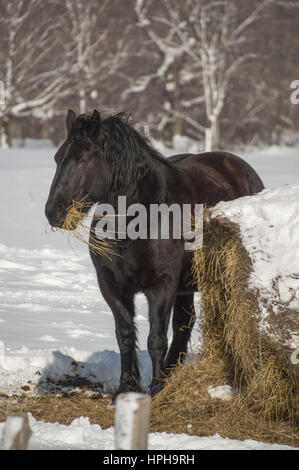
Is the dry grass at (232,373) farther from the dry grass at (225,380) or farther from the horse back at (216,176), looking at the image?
the horse back at (216,176)

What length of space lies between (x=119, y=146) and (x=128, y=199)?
39 cm

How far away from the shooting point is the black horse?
15.0ft

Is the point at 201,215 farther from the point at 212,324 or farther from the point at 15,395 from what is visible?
the point at 15,395

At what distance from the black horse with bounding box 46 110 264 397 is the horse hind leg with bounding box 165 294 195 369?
2.30 feet

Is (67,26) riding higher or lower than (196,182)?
higher

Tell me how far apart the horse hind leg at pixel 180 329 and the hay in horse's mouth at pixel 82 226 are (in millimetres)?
1218

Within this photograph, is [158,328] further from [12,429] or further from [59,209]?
[12,429]

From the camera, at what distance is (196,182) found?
217 inches

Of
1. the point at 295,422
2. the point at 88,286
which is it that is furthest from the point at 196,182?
the point at 88,286

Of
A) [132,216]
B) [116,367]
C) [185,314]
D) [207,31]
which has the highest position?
[207,31]

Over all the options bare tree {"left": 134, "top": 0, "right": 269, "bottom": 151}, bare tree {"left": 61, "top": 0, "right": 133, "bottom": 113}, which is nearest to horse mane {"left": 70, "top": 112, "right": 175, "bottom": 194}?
bare tree {"left": 134, "top": 0, "right": 269, "bottom": 151}

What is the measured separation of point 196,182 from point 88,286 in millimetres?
4327

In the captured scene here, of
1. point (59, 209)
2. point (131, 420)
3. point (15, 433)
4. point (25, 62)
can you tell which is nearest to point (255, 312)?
point (59, 209)

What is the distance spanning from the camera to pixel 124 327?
16.6ft
